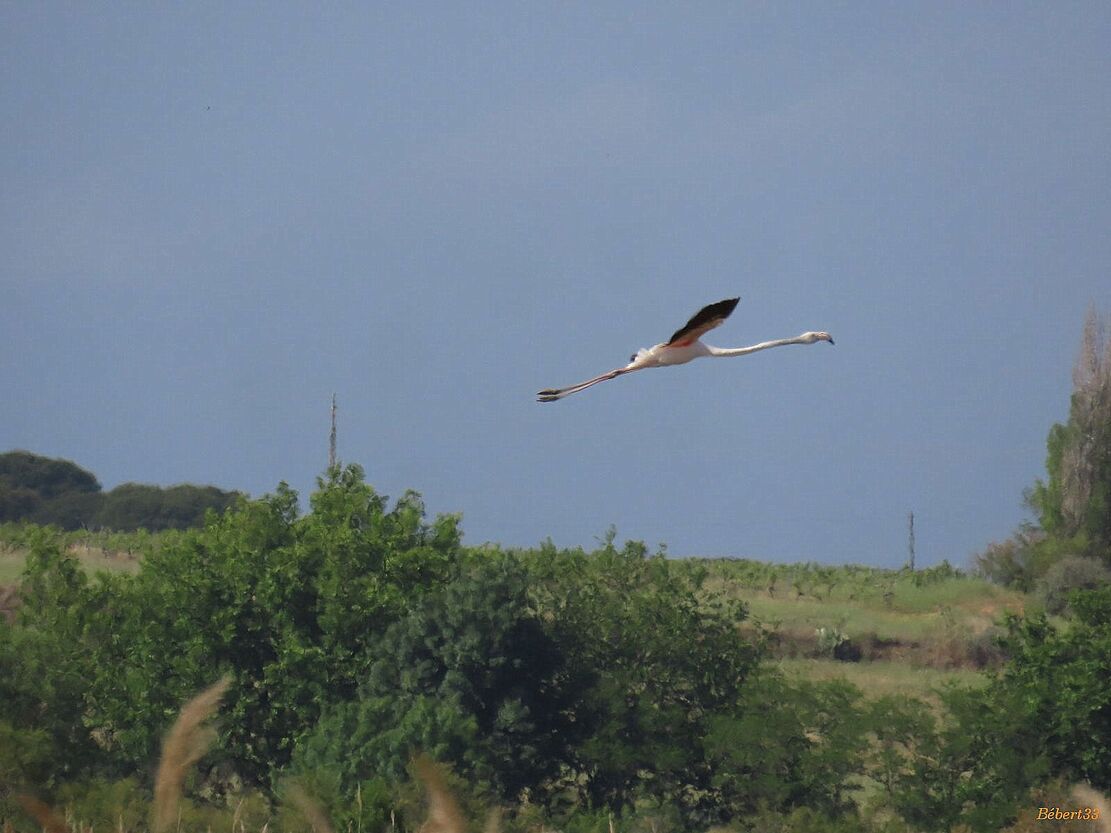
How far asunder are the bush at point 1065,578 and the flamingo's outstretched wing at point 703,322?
63.6 meters

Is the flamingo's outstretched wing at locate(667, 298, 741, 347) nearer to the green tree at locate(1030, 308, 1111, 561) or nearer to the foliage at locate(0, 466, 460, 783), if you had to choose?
the foliage at locate(0, 466, 460, 783)

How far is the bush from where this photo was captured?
2734 inches

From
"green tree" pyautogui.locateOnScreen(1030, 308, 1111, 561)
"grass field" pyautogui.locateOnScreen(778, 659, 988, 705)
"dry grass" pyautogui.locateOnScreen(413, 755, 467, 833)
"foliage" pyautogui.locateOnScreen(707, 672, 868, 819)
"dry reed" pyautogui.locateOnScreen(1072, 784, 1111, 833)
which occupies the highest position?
"green tree" pyautogui.locateOnScreen(1030, 308, 1111, 561)

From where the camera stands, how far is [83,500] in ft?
420

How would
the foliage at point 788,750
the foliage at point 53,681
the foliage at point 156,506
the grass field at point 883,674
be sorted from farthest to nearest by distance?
1. the foliage at point 156,506
2. the grass field at point 883,674
3. the foliage at point 53,681
4. the foliage at point 788,750

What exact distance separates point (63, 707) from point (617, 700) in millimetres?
12334

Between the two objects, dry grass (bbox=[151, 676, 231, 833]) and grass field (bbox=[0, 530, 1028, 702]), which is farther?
grass field (bbox=[0, 530, 1028, 702])

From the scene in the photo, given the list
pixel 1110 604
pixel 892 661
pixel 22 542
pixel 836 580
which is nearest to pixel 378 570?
pixel 1110 604

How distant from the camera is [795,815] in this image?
2855 centimetres

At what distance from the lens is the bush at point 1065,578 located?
228 ft

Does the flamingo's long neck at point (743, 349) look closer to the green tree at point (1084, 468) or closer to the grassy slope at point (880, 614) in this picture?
the grassy slope at point (880, 614)

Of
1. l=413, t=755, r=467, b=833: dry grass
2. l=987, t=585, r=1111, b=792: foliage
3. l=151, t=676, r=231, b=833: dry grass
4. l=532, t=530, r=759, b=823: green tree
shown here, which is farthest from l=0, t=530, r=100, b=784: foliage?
l=413, t=755, r=467, b=833: dry grass

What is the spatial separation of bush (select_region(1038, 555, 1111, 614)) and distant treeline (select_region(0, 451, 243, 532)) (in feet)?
214

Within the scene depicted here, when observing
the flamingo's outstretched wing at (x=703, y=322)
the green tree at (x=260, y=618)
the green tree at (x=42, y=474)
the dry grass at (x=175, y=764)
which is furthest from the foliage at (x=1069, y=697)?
the green tree at (x=42, y=474)
